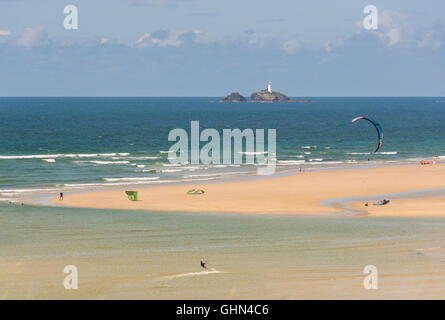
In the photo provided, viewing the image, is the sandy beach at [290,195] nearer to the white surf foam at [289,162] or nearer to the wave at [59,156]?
the white surf foam at [289,162]

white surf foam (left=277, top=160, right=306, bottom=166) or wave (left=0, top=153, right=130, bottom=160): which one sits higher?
wave (left=0, top=153, right=130, bottom=160)

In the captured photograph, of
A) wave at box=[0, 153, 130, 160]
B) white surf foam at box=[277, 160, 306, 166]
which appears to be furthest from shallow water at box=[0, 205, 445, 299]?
wave at box=[0, 153, 130, 160]

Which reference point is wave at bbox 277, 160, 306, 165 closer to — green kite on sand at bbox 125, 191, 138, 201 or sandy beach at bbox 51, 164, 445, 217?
sandy beach at bbox 51, 164, 445, 217

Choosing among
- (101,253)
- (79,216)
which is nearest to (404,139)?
(79,216)

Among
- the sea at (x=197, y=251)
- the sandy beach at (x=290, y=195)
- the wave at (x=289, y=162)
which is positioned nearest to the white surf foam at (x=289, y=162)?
Result: the wave at (x=289, y=162)

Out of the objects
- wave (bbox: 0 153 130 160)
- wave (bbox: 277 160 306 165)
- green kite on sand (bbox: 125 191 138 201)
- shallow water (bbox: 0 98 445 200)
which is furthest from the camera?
wave (bbox: 0 153 130 160)
